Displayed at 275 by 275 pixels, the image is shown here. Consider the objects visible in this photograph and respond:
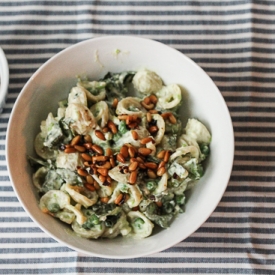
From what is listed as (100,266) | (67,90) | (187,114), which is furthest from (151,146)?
(100,266)

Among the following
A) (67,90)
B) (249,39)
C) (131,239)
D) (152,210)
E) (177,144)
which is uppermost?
(249,39)

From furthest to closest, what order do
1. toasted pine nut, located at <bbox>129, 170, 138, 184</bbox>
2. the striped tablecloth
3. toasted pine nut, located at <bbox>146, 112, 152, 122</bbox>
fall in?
the striped tablecloth < toasted pine nut, located at <bbox>146, 112, 152, 122</bbox> < toasted pine nut, located at <bbox>129, 170, 138, 184</bbox>

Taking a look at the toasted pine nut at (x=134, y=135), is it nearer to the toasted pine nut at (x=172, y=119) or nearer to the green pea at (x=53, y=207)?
the toasted pine nut at (x=172, y=119)

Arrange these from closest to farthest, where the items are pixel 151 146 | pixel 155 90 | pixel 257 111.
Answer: pixel 151 146
pixel 155 90
pixel 257 111

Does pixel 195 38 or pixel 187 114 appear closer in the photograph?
pixel 187 114

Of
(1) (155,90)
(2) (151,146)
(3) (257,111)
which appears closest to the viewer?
(2) (151,146)

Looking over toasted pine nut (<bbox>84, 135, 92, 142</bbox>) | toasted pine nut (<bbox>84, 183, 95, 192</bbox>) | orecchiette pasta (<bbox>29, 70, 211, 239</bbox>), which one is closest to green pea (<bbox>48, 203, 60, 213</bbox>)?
orecchiette pasta (<bbox>29, 70, 211, 239</bbox>)

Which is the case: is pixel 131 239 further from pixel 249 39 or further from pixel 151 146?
pixel 249 39

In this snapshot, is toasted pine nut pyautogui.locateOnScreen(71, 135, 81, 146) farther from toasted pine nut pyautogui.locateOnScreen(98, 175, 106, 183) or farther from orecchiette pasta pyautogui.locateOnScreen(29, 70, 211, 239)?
toasted pine nut pyautogui.locateOnScreen(98, 175, 106, 183)
